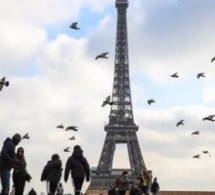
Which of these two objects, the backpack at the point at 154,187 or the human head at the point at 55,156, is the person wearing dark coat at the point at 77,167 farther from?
the backpack at the point at 154,187

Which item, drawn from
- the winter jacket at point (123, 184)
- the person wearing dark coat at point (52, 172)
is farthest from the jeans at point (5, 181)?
the winter jacket at point (123, 184)

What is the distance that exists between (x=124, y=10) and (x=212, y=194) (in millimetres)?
86583

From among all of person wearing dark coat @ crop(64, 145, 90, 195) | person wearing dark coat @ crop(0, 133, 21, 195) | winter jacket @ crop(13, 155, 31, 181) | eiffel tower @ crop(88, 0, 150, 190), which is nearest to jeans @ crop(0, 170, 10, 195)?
person wearing dark coat @ crop(0, 133, 21, 195)

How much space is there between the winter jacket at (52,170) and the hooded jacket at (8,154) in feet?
8.82

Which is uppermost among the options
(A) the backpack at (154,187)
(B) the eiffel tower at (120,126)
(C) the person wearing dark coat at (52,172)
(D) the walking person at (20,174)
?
(B) the eiffel tower at (120,126)

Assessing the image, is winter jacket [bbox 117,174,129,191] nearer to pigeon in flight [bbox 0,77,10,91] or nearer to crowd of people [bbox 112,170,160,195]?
crowd of people [bbox 112,170,160,195]

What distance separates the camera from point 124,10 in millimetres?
119812

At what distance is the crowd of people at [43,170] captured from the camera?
19.0 meters

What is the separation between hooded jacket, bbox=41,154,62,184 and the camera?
21609 millimetres

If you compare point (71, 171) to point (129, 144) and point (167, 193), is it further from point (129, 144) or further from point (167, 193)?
point (129, 144)

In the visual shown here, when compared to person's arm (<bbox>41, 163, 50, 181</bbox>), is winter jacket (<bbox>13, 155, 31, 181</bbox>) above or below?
below

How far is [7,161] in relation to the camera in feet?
62.1

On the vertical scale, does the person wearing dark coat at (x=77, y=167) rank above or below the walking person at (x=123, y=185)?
below

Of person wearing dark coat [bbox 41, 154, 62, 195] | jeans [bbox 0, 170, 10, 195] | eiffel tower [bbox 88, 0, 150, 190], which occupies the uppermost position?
eiffel tower [bbox 88, 0, 150, 190]
